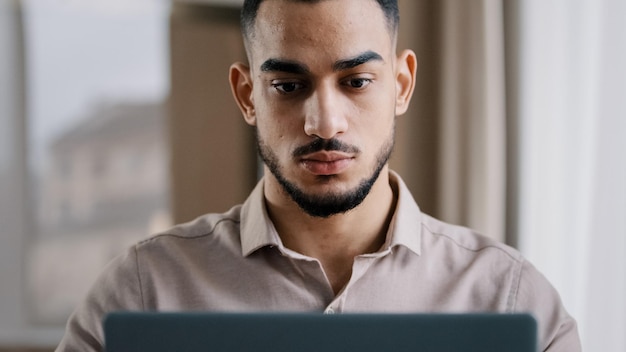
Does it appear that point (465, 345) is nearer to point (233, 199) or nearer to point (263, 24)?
point (263, 24)

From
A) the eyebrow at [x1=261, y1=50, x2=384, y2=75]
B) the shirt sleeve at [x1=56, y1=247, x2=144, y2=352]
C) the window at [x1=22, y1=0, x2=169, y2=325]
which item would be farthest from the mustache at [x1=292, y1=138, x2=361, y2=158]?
the window at [x1=22, y1=0, x2=169, y2=325]

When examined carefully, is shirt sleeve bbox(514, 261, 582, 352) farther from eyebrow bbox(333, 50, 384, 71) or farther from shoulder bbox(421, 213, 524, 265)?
eyebrow bbox(333, 50, 384, 71)

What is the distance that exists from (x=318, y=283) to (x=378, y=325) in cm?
54

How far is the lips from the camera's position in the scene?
1280mm

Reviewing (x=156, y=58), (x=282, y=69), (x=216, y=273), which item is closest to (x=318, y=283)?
(x=216, y=273)

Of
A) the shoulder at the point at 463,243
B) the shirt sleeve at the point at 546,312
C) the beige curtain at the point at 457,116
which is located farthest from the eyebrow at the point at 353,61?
the beige curtain at the point at 457,116

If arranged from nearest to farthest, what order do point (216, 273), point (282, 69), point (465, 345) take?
point (465, 345)
point (282, 69)
point (216, 273)

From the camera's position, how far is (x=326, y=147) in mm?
1275

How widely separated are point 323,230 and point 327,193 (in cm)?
11

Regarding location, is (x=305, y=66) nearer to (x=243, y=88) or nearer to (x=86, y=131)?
(x=243, y=88)

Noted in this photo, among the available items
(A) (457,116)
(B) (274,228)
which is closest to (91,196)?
(A) (457,116)

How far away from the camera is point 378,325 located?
0.84 m

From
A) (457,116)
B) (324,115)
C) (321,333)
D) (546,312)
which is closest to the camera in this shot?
(321,333)

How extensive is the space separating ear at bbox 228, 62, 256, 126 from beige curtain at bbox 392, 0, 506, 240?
3.10 feet
